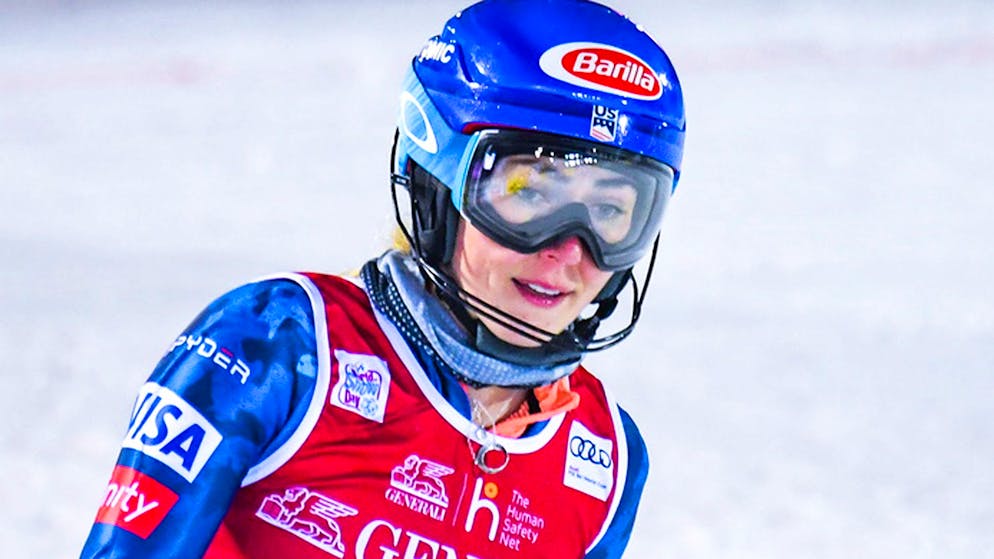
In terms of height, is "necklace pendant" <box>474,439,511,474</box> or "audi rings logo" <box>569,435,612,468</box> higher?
"audi rings logo" <box>569,435,612,468</box>

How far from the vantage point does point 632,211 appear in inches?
87.4

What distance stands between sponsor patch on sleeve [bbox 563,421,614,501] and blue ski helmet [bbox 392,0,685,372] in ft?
0.46

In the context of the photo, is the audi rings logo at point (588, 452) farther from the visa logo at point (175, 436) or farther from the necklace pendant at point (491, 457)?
the visa logo at point (175, 436)

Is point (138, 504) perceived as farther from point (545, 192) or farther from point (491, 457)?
point (545, 192)

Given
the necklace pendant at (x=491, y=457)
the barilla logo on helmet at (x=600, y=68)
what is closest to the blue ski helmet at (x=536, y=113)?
the barilla logo on helmet at (x=600, y=68)

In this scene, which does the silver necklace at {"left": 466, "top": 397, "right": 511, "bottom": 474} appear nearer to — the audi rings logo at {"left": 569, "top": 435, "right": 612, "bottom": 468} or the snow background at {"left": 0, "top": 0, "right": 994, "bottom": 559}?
the audi rings logo at {"left": 569, "top": 435, "right": 612, "bottom": 468}

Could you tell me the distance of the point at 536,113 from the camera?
7.13 ft

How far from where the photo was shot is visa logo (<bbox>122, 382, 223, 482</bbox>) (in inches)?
76.6

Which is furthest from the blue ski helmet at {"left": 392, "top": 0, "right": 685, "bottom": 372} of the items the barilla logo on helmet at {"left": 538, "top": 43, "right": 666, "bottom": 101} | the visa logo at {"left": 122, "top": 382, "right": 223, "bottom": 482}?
the visa logo at {"left": 122, "top": 382, "right": 223, "bottom": 482}

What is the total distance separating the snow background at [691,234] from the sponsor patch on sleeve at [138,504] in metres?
0.61

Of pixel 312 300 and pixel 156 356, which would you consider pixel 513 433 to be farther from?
pixel 156 356

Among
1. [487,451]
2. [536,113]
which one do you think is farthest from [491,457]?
[536,113]

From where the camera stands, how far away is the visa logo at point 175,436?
195 centimetres

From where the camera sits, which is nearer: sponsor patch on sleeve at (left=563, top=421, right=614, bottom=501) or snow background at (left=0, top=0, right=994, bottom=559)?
sponsor patch on sleeve at (left=563, top=421, right=614, bottom=501)
